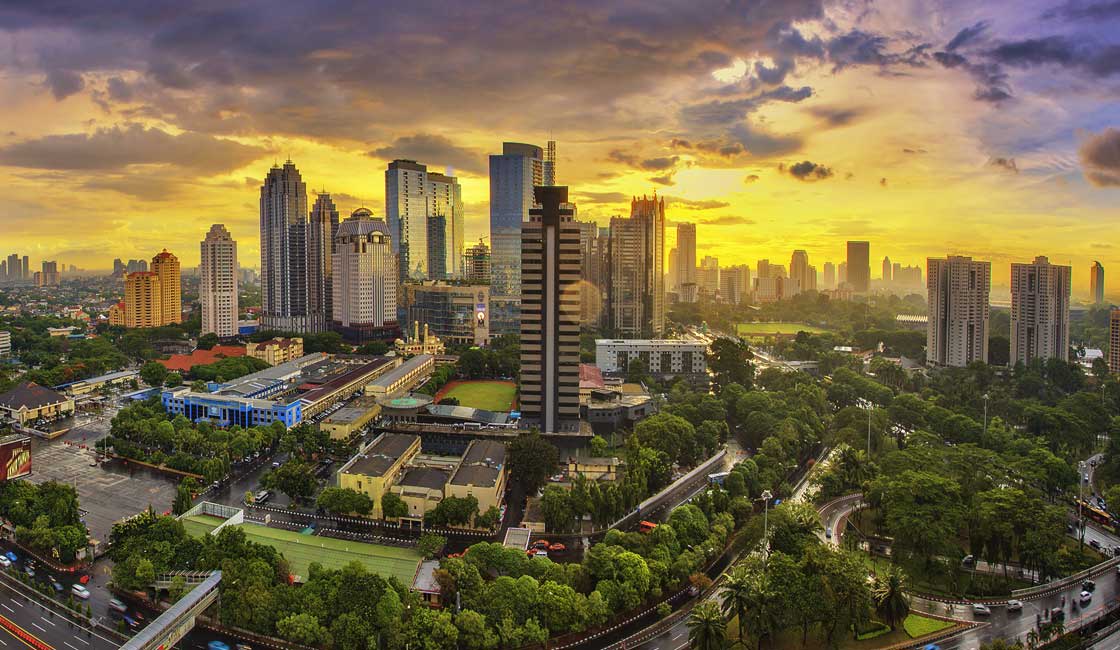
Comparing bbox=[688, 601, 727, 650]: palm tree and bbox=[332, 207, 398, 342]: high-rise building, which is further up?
bbox=[332, 207, 398, 342]: high-rise building

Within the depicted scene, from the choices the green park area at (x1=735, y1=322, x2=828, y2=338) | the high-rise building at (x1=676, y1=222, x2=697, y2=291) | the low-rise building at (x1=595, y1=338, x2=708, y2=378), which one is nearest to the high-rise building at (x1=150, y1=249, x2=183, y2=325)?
the low-rise building at (x1=595, y1=338, x2=708, y2=378)

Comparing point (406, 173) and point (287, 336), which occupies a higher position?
point (406, 173)

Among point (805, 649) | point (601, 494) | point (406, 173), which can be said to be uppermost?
point (406, 173)

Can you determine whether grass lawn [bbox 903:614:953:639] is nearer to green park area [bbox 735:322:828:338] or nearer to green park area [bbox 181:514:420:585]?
green park area [bbox 181:514:420:585]

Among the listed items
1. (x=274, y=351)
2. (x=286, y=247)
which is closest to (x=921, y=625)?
(x=274, y=351)

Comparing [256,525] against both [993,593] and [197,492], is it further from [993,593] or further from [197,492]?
[993,593]

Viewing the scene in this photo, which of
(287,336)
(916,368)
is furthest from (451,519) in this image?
(916,368)
